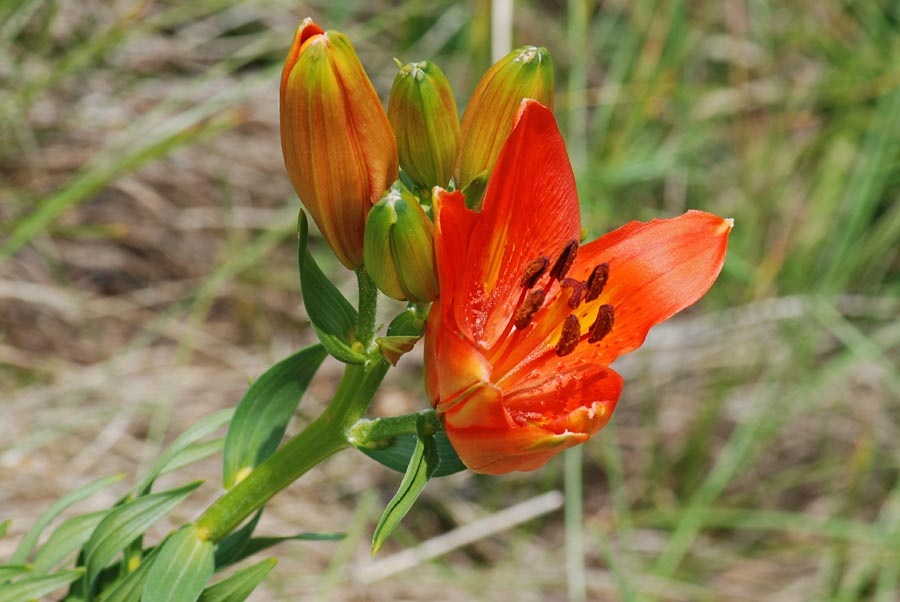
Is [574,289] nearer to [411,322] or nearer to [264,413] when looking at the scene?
[411,322]

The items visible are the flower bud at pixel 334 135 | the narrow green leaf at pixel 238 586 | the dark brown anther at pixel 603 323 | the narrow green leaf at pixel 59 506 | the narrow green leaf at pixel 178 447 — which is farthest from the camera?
the narrow green leaf at pixel 59 506

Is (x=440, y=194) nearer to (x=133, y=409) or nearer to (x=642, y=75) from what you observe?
(x=133, y=409)

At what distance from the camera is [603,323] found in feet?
3.73

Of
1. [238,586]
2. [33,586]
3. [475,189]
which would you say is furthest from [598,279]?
[33,586]

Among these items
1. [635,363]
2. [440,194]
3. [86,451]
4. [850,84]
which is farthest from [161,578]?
[850,84]

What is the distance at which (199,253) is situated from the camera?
10.6 feet

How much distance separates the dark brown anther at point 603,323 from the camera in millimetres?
1136

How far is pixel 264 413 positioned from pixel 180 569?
0.79 ft

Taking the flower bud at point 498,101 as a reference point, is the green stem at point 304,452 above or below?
below

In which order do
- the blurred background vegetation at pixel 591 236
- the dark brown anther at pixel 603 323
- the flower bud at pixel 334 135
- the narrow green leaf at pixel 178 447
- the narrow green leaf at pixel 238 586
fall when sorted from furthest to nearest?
the blurred background vegetation at pixel 591 236 → the narrow green leaf at pixel 178 447 → the narrow green leaf at pixel 238 586 → the dark brown anther at pixel 603 323 → the flower bud at pixel 334 135

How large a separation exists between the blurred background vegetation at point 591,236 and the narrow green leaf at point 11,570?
3.81ft

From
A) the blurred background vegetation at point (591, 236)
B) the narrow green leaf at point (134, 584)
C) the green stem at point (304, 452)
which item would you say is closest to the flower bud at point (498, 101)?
the green stem at point (304, 452)

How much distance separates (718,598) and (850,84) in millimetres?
1945

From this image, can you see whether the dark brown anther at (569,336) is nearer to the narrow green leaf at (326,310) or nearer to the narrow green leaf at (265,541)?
the narrow green leaf at (326,310)
